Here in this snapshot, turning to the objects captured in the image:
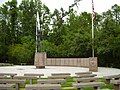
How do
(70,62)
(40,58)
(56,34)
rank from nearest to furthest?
(40,58)
(70,62)
(56,34)

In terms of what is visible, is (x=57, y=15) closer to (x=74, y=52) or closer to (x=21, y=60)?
(x=21, y=60)

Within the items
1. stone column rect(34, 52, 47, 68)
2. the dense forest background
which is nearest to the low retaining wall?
the dense forest background

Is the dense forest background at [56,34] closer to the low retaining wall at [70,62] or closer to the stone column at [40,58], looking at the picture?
the low retaining wall at [70,62]

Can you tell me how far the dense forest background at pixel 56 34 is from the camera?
4216cm

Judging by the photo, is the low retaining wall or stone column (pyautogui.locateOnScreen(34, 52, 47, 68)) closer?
stone column (pyautogui.locateOnScreen(34, 52, 47, 68))

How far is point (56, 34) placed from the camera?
6706 centimetres

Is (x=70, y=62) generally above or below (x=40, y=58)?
below

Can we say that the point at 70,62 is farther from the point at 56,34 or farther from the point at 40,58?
the point at 56,34

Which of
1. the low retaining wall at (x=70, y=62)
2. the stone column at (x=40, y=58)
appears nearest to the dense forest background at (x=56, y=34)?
the low retaining wall at (x=70, y=62)

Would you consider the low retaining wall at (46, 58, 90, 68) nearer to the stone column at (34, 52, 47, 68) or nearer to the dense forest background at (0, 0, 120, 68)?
the dense forest background at (0, 0, 120, 68)

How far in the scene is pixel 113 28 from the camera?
1620 inches

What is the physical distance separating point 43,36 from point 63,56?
16.3 metres

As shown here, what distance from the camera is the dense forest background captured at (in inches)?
1660

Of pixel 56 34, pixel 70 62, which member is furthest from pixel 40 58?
pixel 56 34
